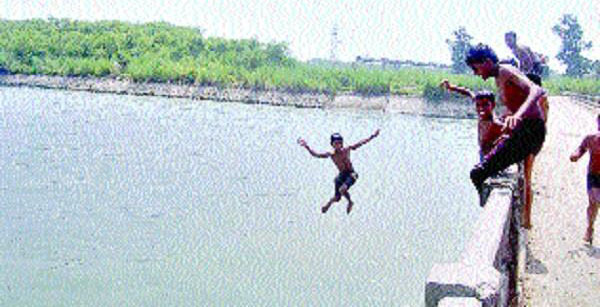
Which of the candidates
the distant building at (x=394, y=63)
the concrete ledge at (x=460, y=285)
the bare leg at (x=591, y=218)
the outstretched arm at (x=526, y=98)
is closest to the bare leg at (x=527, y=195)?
the bare leg at (x=591, y=218)

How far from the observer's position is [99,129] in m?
44.7

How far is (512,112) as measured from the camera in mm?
6254

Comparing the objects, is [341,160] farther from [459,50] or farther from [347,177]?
[459,50]

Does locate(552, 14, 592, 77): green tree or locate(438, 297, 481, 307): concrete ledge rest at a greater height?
locate(552, 14, 592, 77): green tree

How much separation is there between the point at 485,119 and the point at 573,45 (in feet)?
319

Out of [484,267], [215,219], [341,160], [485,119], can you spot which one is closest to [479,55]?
[484,267]

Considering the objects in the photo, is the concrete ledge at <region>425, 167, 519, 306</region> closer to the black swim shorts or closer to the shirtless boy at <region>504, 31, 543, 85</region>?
the shirtless boy at <region>504, 31, 543, 85</region>

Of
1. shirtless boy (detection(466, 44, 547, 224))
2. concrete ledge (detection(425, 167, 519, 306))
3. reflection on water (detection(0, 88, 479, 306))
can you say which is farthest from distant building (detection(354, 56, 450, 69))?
shirtless boy (detection(466, 44, 547, 224))

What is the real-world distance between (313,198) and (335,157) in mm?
14690

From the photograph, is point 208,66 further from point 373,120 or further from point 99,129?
point 99,129

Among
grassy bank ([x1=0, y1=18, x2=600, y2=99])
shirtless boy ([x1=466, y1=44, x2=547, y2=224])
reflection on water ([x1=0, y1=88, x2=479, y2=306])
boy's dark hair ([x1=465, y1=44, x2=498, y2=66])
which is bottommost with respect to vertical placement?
reflection on water ([x1=0, y1=88, x2=479, y2=306])

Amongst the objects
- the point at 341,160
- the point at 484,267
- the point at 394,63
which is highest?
the point at 394,63

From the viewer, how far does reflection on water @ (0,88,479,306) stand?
15.1m

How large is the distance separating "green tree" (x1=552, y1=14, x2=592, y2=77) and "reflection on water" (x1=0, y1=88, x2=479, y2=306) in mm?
60972
